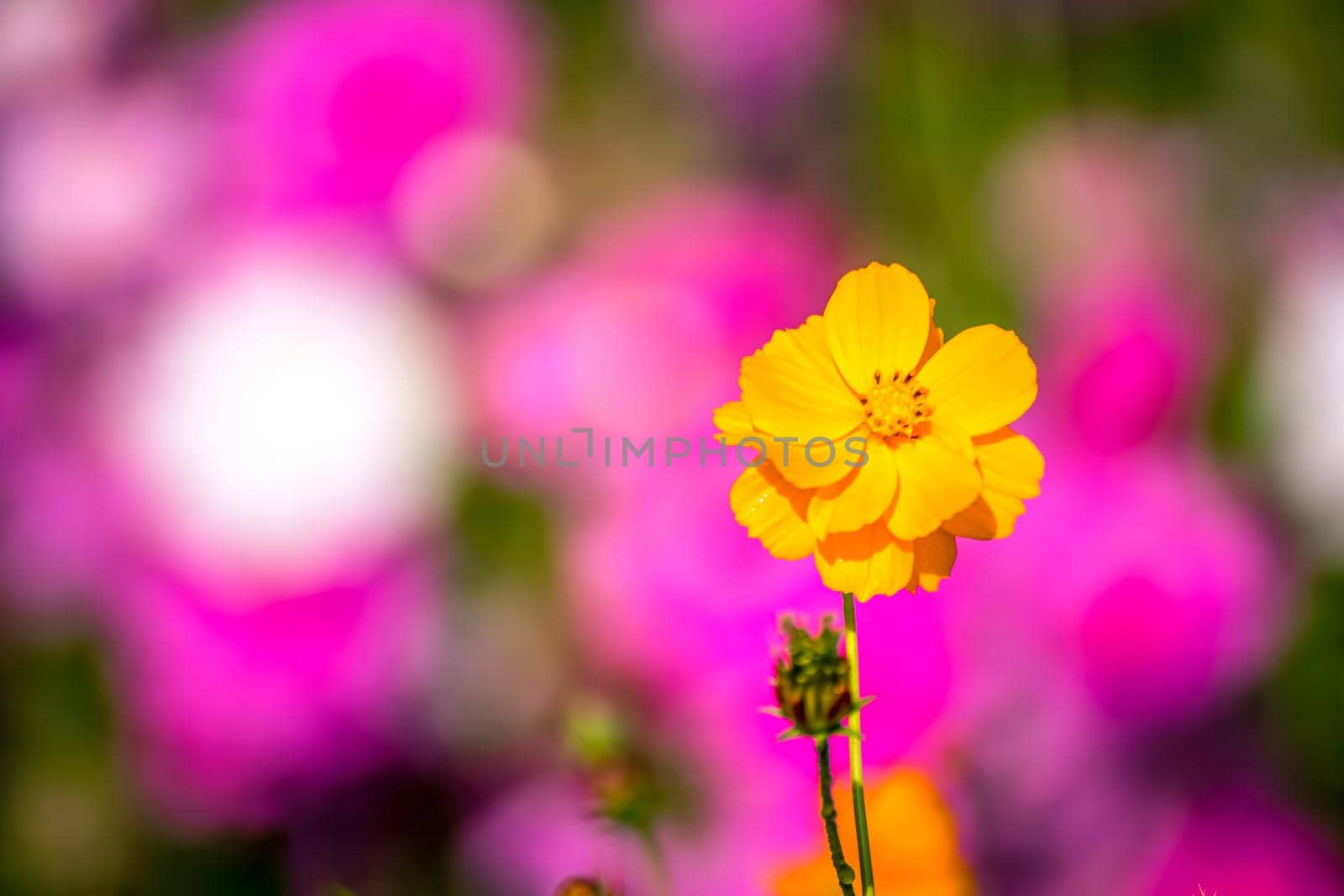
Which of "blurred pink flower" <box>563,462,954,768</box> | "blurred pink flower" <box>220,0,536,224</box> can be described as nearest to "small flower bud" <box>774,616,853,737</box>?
"blurred pink flower" <box>563,462,954,768</box>

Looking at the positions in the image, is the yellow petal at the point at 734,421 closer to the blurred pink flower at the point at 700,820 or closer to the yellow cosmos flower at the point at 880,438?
the yellow cosmos flower at the point at 880,438

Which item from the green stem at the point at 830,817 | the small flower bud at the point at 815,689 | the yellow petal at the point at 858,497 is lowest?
the green stem at the point at 830,817

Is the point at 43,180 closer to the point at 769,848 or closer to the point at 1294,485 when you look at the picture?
the point at 769,848

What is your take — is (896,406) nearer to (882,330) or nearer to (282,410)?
(882,330)

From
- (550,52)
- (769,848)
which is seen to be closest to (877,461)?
(769,848)

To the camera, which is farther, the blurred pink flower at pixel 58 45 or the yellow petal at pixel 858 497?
the blurred pink flower at pixel 58 45

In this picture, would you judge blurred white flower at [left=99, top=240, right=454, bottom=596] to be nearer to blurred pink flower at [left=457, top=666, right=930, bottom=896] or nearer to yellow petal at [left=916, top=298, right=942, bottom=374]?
blurred pink flower at [left=457, top=666, right=930, bottom=896]

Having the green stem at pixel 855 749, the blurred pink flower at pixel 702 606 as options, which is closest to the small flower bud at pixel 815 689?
the green stem at pixel 855 749

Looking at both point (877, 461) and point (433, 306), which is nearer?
point (877, 461)
